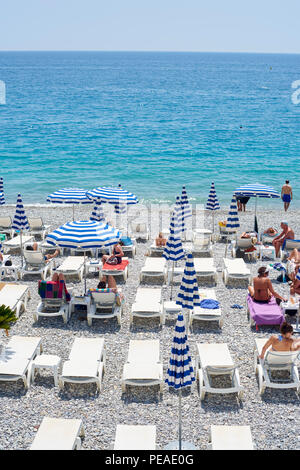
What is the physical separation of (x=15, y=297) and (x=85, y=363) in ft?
11.2

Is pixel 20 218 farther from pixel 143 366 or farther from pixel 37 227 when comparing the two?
pixel 143 366

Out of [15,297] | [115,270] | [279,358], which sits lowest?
[279,358]

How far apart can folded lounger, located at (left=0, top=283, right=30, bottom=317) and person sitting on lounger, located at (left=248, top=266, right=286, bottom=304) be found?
5.33 m

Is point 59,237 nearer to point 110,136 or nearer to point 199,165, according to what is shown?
point 199,165

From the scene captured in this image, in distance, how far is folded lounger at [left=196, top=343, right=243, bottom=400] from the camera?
30.0 ft

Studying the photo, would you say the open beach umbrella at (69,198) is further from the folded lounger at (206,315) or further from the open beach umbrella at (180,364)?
the open beach umbrella at (180,364)

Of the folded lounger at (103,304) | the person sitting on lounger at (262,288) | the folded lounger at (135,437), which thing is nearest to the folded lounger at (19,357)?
the folded lounger at (103,304)

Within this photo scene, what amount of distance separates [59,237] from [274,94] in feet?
316

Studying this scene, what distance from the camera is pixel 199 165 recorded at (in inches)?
1581

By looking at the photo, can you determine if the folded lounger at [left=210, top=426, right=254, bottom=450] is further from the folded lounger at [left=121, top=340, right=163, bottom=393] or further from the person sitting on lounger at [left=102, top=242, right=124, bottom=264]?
the person sitting on lounger at [left=102, top=242, right=124, bottom=264]

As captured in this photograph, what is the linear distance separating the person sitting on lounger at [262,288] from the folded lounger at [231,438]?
4415 millimetres

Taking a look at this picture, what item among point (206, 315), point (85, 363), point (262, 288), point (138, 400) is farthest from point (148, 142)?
point (138, 400)

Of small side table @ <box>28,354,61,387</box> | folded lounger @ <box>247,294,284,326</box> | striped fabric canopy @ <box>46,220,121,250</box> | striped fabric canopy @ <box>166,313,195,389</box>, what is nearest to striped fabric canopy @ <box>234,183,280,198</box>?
folded lounger @ <box>247,294,284,326</box>

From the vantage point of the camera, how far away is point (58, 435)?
25.5 ft
